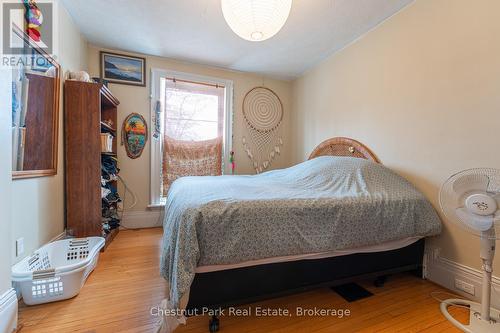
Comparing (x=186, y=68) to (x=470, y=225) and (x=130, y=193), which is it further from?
(x=470, y=225)

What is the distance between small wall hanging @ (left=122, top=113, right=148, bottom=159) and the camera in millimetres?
3008

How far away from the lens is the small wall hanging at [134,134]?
301 cm

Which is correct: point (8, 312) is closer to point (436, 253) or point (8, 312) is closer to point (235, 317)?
point (235, 317)

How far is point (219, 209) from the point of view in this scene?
1212 millimetres

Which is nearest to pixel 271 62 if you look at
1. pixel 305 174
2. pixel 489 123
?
pixel 305 174

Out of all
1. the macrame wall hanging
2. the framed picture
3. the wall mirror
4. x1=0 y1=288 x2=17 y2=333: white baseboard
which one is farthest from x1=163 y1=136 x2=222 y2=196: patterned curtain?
x1=0 y1=288 x2=17 y2=333: white baseboard

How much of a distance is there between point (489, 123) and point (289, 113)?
8.80 ft

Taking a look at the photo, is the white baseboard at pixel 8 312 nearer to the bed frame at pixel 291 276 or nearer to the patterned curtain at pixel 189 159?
the bed frame at pixel 291 276

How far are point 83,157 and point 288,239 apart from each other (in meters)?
2.14

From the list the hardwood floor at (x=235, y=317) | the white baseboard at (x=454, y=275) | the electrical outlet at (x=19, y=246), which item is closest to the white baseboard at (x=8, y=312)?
the hardwood floor at (x=235, y=317)

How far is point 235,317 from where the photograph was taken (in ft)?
4.55

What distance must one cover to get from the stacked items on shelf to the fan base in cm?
306

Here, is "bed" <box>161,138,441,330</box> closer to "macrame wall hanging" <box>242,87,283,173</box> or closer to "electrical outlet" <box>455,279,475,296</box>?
"electrical outlet" <box>455,279,475,296</box>

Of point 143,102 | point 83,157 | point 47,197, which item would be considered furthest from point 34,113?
point 143,102
